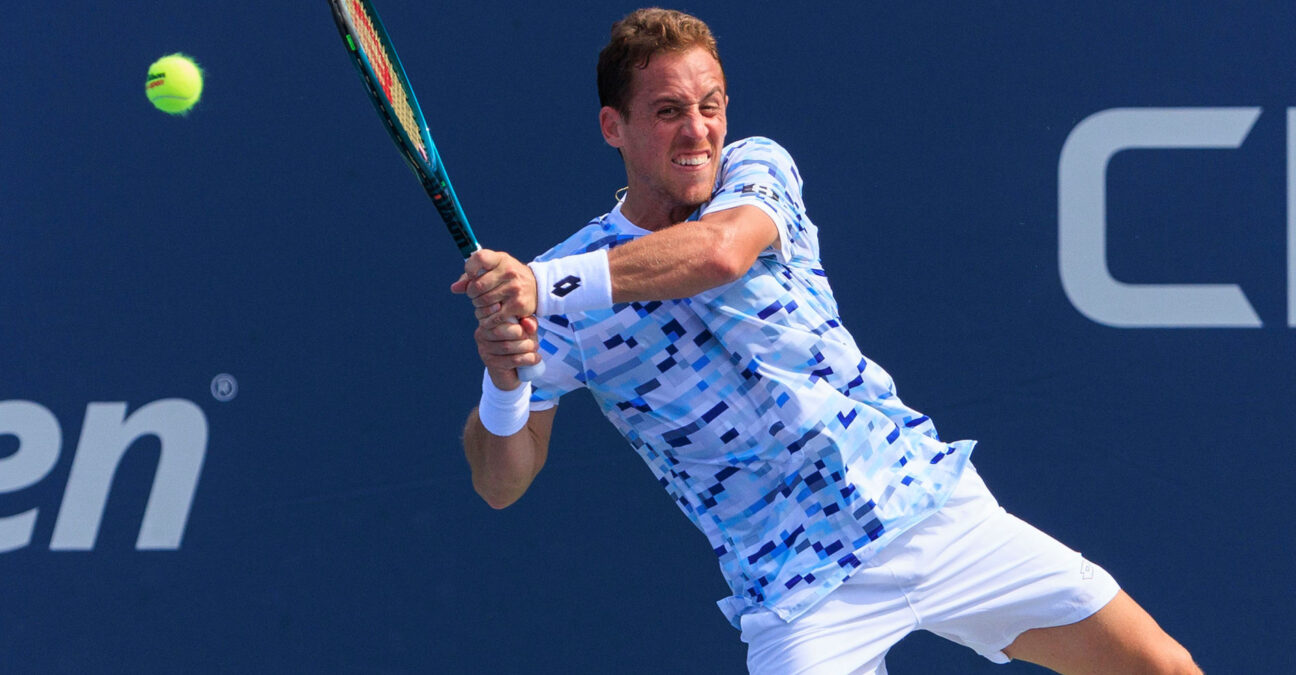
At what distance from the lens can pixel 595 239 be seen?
2176 millimetres

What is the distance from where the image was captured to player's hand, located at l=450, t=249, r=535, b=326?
1812 millimetres

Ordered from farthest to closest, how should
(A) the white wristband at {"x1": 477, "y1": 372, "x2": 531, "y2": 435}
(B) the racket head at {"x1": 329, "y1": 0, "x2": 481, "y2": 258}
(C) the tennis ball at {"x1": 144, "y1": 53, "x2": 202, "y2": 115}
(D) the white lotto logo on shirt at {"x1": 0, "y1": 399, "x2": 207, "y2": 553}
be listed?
(D) the white lotto logo on shirt at {"x1": 0, "y1": 399, "x2": 207, "y2": 553} → (C) the tennis ball at {"x1": 144, "y1": 53, "x2": 202, "y2": 115} → (A) the white wristband at {"x1": 477, "y1": 372, "x2": 531, "y2": 435} → (B) the racket head at {"x1": 329, "y1": 0, "x2": 481, "y2": 258}

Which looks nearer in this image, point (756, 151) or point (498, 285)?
point (498, 285)

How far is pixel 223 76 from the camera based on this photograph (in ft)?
9.35

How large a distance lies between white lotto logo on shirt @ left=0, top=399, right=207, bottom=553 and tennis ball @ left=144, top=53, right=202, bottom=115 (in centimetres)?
65

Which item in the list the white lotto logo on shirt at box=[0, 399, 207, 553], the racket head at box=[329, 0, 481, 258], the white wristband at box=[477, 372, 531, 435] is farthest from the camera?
the white lotto logo on shirt at box=[0, 399, 207, 553]

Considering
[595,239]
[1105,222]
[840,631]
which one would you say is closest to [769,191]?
[595,239]

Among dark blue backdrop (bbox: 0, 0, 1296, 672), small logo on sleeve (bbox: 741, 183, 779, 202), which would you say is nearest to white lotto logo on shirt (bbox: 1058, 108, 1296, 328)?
dark blue backdrop (bbox: 0, 0, 1296, 672)

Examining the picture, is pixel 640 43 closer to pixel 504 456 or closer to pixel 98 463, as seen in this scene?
pixel 504 456

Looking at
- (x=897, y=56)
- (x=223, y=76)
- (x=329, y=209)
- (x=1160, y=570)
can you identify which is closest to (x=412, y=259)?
(x=329, y=209)

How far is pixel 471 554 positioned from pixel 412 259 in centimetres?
67

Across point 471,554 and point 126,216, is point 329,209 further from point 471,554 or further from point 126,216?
point 471,554

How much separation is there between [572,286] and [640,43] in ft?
1.68

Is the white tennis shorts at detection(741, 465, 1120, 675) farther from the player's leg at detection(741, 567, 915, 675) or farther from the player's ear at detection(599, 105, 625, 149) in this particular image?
the player's ear at detection(599, 105, 625, 149)
